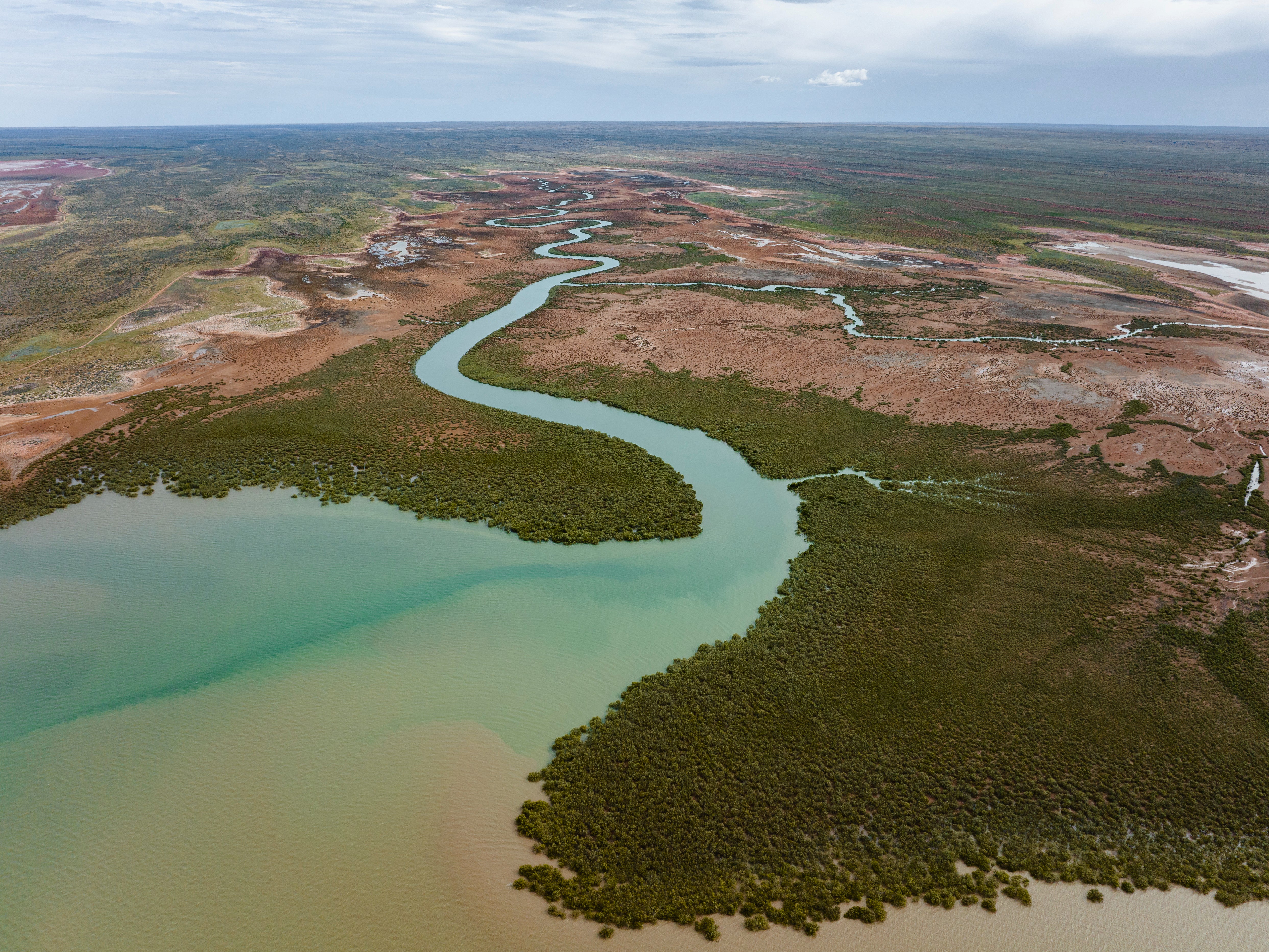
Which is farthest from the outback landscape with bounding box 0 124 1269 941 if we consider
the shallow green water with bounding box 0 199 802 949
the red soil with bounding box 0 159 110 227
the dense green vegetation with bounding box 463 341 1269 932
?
the red soil with bounding box 0 159 110 227

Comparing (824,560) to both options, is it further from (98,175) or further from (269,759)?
(98,175)

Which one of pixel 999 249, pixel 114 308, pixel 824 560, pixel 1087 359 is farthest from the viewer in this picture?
pixel 999 249

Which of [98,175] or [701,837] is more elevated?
[98,175]

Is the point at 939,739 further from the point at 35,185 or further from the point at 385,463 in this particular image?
the point at 35,185

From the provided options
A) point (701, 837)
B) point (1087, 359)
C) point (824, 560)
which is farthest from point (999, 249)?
point (701, 837)

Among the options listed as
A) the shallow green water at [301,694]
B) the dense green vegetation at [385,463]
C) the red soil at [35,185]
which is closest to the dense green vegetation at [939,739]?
the shallow green water at [301,694]

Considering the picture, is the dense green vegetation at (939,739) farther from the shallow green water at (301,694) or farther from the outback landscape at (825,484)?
the shallow green water at (301,694)
